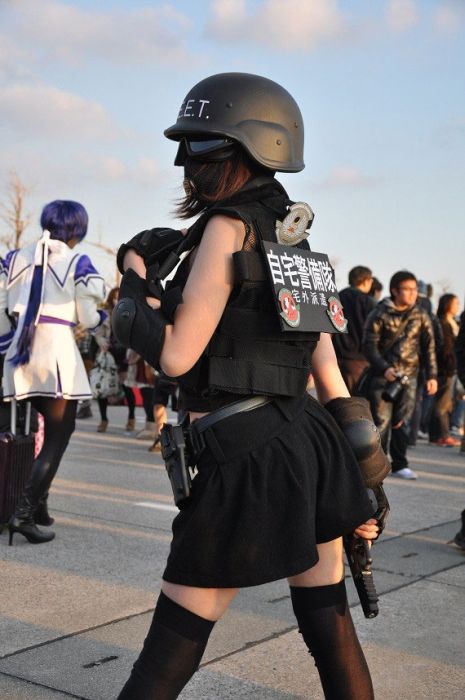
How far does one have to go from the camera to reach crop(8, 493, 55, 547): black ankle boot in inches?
203

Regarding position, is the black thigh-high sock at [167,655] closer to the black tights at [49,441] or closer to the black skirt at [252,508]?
the black skirt at [252,508]

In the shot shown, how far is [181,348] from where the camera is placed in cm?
221

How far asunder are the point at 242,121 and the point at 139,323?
56cm

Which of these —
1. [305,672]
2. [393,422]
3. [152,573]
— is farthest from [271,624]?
[393,422]

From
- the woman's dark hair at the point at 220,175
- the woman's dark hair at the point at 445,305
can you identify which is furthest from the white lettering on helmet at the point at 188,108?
the woman's dark hair at the point at 445,305

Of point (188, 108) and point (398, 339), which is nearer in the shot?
point (188, 108)

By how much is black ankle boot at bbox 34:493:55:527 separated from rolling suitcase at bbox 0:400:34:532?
0.17 m

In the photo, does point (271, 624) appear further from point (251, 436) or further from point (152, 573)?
point (251, 436)

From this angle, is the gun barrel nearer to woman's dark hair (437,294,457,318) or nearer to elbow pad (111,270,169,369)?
elbow pad (111,270,169,369)

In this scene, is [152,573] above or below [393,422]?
below

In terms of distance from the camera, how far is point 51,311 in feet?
17.8

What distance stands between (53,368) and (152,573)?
1.31 metres

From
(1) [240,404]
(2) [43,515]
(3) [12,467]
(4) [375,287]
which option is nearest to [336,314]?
(1) [240,404]

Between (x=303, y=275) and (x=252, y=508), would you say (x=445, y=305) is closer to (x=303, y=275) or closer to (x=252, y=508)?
(x=303, y=275)
